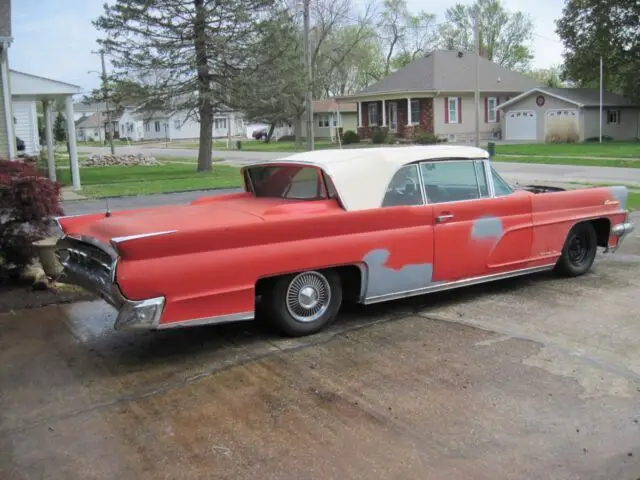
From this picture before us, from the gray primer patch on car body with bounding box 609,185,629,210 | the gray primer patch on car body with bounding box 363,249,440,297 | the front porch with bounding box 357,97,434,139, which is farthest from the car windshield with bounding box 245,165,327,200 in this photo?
the front porch with bounding box 357,97,434,139

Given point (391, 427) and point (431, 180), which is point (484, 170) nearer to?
point (431, 180)

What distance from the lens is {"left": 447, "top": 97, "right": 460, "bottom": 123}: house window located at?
4591cm

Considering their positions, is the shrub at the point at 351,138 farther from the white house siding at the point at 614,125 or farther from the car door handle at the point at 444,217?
the car door handle at the point at 444,217

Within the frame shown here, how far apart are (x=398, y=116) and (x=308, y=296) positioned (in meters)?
42.9

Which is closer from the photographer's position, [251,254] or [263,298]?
[251,254]

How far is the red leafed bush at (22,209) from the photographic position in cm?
679

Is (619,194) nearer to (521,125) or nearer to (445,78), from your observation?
(445,78)

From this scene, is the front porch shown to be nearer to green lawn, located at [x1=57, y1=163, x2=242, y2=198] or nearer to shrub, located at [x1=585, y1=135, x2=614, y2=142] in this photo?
shrub, located at [x1=585, y1=135, x2=614, y2=142]

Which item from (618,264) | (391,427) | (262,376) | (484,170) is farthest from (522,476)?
(618,264)

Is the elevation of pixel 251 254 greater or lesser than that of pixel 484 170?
lesser

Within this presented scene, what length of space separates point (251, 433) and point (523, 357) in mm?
2169

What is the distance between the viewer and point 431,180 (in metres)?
6.04

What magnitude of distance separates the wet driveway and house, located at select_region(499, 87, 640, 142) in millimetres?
40906

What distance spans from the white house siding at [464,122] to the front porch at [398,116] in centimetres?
58
